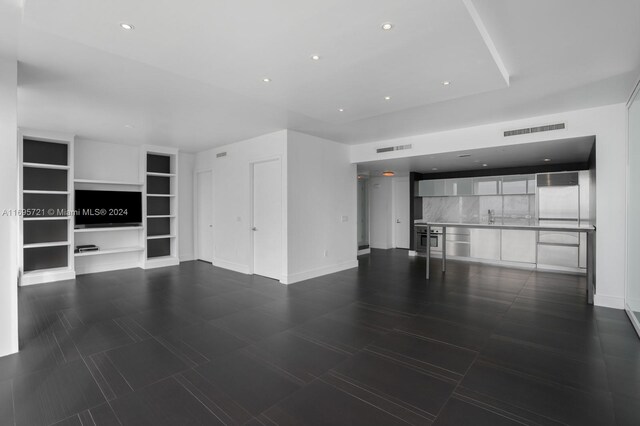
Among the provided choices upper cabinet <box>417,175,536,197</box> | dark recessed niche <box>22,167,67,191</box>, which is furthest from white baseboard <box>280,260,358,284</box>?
dark recessed niche <box>22,167,67,191</box>

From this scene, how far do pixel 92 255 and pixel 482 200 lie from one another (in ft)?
31.7

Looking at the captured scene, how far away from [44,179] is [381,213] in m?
8.80

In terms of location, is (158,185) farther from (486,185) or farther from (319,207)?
(486,185)

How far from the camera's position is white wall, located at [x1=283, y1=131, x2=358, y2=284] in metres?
5.68

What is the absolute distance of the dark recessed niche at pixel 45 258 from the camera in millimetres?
5734

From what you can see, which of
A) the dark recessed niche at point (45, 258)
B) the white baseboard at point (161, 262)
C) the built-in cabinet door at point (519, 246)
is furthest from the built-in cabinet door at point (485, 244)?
the dark recessed niche at point (45, 258)

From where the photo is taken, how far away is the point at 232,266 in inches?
267

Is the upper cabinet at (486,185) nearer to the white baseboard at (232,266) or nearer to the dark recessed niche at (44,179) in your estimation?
the white baseboard at (232,266)

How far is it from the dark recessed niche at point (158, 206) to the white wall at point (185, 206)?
28 centimetres

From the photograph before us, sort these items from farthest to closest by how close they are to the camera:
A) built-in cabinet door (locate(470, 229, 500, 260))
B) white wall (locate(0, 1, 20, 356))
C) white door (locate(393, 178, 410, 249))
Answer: white door (locate(393, 178, 410, 249)), built-in cabinet door (locate(470, 229, 500, 260)), white wall (locate(0, 1, 20, 356))

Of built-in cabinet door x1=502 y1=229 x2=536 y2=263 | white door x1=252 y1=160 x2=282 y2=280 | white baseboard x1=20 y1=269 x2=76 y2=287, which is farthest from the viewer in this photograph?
built-in cabinet door x1=502 y1=229 x2=536 y2=263

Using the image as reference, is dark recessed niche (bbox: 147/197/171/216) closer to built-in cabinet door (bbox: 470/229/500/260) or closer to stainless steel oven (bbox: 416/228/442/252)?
stainless steel oven (bbox: 416/228/442/252)

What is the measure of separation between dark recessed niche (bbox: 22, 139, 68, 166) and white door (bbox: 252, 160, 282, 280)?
12.5ft

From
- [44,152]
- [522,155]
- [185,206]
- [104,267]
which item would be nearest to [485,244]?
[522,155]
